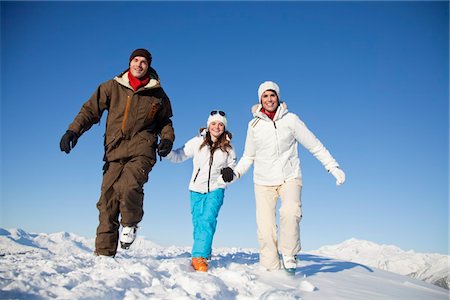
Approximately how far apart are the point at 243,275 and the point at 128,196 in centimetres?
178

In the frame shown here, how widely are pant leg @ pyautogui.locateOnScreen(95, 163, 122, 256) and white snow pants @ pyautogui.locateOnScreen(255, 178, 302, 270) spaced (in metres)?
2.08

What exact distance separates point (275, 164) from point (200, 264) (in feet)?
6.03

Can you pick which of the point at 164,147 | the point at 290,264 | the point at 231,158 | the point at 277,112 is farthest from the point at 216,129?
the point at 290,264

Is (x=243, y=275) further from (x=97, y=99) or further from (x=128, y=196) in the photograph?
(x=97, y=99)

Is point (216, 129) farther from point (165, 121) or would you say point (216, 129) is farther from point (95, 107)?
point (95, 107)

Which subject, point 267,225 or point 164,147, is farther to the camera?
point 267,225

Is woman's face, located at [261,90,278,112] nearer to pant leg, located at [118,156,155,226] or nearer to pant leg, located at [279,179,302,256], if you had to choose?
pant leg, located at [279,179,302,256]

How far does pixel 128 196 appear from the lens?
14.6 ft

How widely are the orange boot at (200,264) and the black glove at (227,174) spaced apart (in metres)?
1.18

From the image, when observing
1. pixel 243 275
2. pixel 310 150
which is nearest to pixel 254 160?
pixel 310 150

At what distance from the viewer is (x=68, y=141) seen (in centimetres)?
442

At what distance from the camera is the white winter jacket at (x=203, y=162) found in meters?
5.25

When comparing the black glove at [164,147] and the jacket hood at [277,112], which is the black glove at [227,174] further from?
the jacket hood at [277,112]

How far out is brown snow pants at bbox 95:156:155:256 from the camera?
14.7 feet
